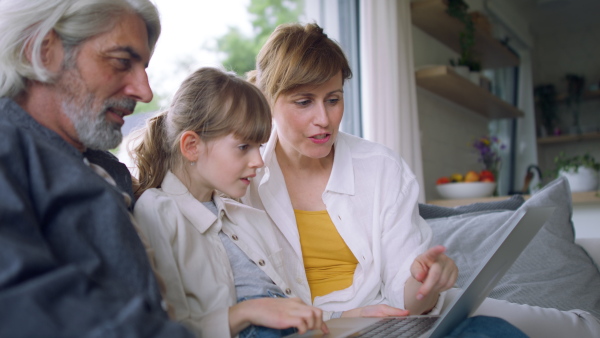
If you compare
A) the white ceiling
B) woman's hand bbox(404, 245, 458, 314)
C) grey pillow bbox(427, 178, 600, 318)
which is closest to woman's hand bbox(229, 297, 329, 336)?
woman's hand bbox(404, 245, 458, 314)

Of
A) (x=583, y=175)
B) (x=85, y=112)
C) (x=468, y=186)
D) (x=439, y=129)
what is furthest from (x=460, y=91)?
(x=85, y=112)

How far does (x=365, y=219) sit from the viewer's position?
4.97 feet

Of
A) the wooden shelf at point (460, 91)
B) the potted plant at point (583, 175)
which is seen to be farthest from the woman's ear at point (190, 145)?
the potted plant at point (583, 175)

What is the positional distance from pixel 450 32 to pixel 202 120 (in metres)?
2.91

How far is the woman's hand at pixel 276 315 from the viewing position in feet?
3.01

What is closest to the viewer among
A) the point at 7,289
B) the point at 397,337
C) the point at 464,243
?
the point at 7,289

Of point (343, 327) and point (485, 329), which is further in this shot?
point (343, 327)

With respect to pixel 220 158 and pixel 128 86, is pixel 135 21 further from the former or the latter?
pixel 220 158

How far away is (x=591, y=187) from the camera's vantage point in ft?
10.4

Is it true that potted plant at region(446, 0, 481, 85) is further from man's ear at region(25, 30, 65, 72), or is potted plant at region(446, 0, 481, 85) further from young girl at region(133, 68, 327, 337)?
man's ear at region(25, 30, 65, 72)

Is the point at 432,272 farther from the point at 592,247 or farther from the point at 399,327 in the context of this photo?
the point at 592,247

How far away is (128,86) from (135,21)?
0.36 feet

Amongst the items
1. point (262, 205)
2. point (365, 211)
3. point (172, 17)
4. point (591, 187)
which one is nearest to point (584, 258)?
point (365, 211)

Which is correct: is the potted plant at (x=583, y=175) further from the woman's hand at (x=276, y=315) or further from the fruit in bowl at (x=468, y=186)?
the woman's hand at (x=276, y=315)
